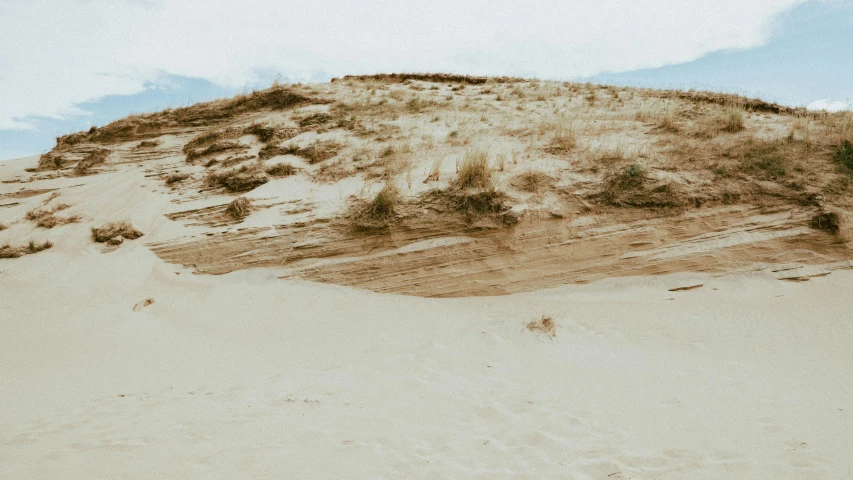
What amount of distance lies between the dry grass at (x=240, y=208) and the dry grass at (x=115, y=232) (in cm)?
178

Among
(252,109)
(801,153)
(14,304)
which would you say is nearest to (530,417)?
(801,153)

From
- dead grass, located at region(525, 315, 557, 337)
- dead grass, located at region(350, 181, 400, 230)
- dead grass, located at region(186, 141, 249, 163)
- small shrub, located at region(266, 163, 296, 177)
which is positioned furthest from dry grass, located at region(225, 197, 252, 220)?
dead grass, located at region(525, 315, 557, 337)

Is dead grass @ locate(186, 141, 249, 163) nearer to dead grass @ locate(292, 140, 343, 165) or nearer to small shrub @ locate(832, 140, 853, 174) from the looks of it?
dead grass @ locate(292, 140, 343, 165)

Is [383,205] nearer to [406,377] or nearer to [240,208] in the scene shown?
[240,208]

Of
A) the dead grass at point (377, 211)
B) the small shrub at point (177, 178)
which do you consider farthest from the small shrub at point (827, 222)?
the small shrub at point (177, 178)

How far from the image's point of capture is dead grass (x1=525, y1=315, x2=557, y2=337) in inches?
243

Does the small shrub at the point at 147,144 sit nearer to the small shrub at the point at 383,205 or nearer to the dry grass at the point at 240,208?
the dry grass at the point at 240,208

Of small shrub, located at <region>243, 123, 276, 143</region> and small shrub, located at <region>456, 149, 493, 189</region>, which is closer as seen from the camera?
small shrub, located at <region>456, 149, 493, 189</region>

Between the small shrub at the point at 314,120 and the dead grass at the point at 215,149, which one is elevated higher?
the small shrub at the point at 314,120

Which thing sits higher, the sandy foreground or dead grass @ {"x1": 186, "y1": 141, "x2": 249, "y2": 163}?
dead grass @ {"x1": 186, "y1": 141, "x2": 249, "y2": 163}

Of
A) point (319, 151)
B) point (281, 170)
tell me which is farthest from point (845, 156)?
point (281, 170)

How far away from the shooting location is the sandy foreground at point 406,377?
3.56 m

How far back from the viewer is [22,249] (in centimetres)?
839

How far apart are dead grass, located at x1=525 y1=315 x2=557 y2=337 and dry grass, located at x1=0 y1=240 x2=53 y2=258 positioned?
871 cm
